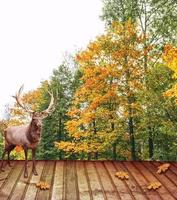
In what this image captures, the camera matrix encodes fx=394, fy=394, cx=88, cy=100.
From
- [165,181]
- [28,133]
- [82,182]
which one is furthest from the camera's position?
[28,133]

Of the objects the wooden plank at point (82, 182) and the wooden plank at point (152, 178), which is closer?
the wooden plank at point (82, 182)

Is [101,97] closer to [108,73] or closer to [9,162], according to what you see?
[108,73]

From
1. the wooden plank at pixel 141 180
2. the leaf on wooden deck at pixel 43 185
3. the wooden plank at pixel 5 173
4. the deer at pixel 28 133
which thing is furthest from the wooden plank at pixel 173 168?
the wooden plank at pixel 5 173

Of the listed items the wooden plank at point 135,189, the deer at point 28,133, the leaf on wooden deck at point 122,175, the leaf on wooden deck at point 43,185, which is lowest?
the wooden plank at point 135,189

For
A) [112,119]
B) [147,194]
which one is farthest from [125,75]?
[147,194]

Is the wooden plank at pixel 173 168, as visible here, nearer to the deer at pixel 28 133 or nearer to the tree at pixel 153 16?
the deer at pixel 28 133

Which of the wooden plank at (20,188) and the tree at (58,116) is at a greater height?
the tree at (58,116)

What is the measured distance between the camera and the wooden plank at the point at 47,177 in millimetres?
10250

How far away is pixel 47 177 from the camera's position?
12.0m

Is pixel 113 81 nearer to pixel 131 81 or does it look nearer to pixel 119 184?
pixel 131 81

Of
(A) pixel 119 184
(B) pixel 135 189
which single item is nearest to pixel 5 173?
(A) pixel 119 184

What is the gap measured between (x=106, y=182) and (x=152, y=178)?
153cm

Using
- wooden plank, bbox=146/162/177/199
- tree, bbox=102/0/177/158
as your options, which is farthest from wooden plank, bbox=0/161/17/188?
tree, bbox=102/0/177/158

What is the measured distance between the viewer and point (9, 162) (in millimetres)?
13391
